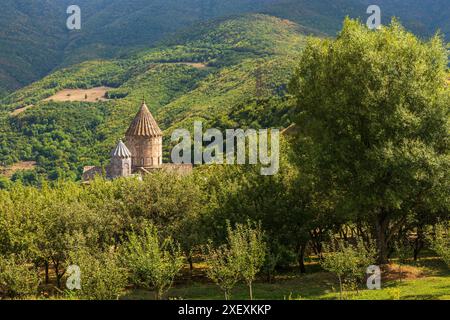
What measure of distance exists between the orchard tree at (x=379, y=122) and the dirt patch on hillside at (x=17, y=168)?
120423mm

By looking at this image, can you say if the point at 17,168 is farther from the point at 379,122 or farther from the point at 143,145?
the point at 379,122

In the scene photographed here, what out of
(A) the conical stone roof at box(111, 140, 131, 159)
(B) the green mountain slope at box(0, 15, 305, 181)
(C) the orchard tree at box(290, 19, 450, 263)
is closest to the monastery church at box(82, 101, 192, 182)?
(A) the conical stone roof at box(111, 140, 131, 159)

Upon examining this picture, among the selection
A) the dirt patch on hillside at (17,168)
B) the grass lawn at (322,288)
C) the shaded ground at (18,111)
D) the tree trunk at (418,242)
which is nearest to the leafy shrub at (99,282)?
the grass lawn at (322,288)

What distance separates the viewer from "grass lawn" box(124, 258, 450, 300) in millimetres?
21375

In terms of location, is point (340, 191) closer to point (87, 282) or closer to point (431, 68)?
point (431, 68)

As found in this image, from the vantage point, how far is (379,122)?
80.1ft

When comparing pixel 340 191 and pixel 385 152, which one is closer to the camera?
pixel 385 152

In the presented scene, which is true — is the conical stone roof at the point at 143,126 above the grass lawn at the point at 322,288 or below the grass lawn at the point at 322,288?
above

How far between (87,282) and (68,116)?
516 feet

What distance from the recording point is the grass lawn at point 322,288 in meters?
21.4

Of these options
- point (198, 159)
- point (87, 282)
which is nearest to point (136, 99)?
point (198, 159)

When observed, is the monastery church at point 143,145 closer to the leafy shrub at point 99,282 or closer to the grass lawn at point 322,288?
the grass lawn at point 322,288

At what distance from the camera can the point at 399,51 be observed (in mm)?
24688

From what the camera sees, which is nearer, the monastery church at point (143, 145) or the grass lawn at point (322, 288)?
the grass lawn at point (322, 288)
